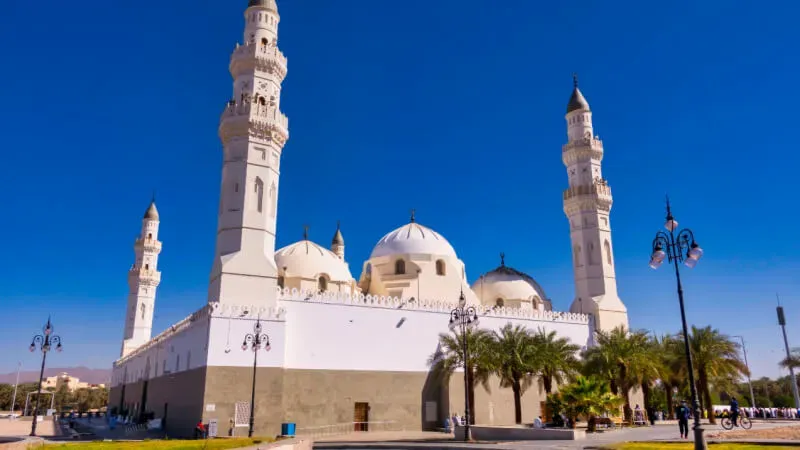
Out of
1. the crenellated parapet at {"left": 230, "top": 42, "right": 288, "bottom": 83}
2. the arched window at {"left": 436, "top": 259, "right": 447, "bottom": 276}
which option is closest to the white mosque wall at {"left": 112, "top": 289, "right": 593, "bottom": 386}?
the arched window at {"left": 436, "top": 259, "right": 447, "bottom": 276}

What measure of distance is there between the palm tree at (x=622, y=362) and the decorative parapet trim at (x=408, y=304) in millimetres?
4450

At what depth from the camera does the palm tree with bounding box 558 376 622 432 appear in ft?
76.7

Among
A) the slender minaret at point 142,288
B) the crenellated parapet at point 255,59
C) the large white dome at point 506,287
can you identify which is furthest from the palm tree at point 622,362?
the slender minaret at point 142,288

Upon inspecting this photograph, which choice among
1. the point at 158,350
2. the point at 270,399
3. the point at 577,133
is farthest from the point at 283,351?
the point at 577,133

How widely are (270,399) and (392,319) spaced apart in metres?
7.94

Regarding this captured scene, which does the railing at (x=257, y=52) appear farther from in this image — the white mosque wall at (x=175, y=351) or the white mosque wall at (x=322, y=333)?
the white mosque wall at (x=175, y=351)

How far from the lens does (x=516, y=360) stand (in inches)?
1205

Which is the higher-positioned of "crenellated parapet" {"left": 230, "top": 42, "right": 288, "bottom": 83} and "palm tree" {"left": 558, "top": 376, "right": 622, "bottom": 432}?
"crenellated parapet" {"left": 230, "top": 42, "right": 288, "bottom": 83}

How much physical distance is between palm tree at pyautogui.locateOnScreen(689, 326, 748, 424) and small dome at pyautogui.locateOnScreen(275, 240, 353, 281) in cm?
2002

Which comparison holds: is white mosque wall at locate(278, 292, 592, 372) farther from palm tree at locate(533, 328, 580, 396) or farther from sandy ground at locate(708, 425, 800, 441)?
sandy ground at locate(708, 425, 800, 441)

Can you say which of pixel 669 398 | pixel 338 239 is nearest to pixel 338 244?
pixel 338 239

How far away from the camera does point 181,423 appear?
88.4ft

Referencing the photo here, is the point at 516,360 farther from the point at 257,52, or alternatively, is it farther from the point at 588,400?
the point at 257,52

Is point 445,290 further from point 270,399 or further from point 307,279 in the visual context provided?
point 270,399
